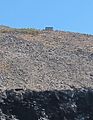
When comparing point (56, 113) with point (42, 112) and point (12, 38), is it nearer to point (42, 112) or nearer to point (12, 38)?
point (42, 112)

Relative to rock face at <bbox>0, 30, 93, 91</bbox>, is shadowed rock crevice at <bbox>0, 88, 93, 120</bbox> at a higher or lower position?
lower

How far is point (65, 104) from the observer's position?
1977 centimetres

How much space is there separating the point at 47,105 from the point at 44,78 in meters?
1.89

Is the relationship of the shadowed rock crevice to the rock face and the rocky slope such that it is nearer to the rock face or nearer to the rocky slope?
the rocky slope

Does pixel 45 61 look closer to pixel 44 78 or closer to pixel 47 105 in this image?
pixel 44 78

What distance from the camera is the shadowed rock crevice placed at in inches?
740

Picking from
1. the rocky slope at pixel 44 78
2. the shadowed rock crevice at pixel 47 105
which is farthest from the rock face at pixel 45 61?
the shadowed rock crevice at pixel 47 105

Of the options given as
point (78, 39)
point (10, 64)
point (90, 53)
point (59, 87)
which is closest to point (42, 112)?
point (59, 87)

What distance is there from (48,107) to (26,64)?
11.2ft

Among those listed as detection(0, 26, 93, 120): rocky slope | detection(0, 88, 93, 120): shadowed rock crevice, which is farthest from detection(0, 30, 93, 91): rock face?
detection(0, 88, 93, 120): shadowed rock crevice

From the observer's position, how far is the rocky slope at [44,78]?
62.7 ft

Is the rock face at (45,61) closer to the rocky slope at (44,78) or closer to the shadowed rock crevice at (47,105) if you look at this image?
the rocky slope at (44,78)

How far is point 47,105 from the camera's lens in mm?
19516

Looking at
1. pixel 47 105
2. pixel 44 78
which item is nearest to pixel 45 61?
pixel 44 78
